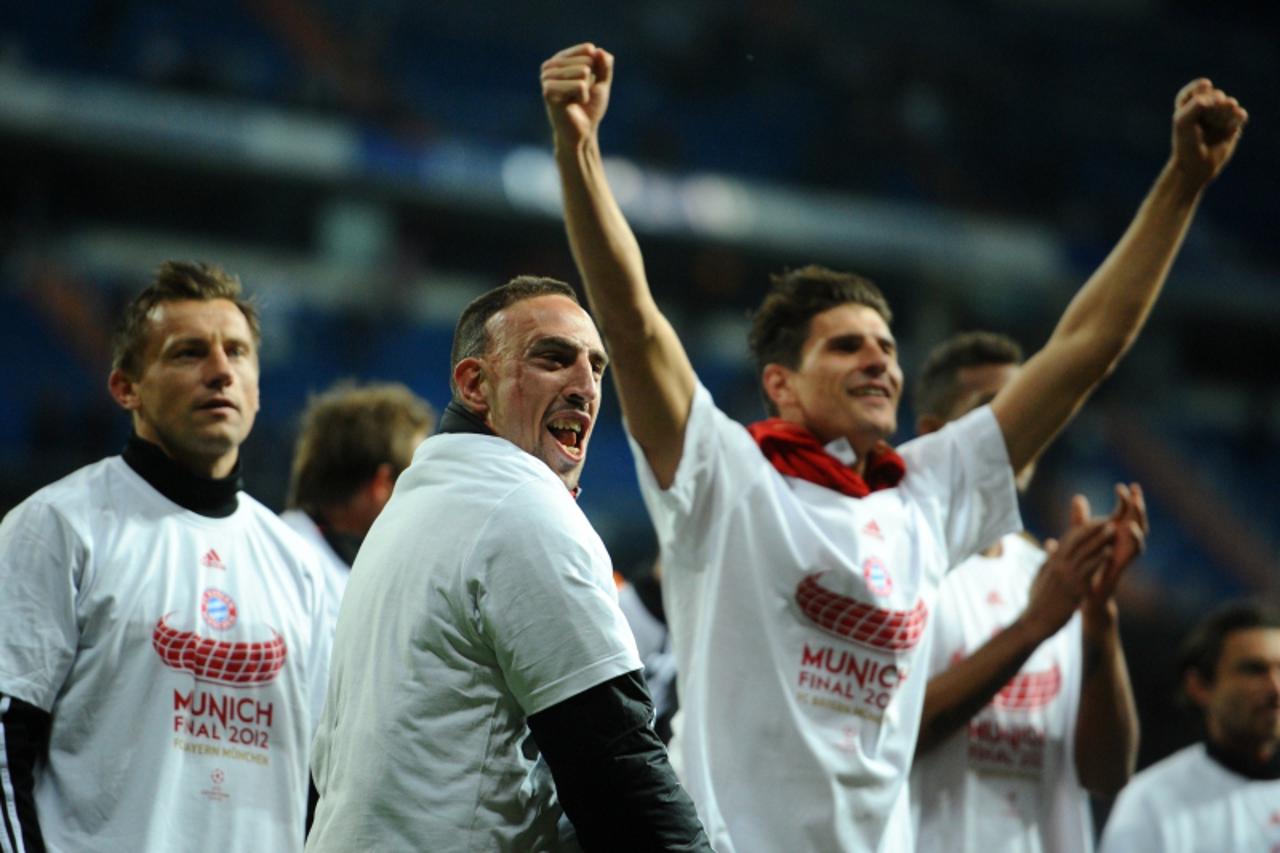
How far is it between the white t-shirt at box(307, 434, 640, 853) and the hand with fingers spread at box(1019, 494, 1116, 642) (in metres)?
1.78

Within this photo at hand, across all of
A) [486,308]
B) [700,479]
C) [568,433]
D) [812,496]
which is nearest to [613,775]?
[568,433]

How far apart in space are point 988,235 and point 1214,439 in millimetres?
4208

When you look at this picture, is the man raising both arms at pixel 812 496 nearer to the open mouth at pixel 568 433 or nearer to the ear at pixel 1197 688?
the open mouth at pixel 568 433

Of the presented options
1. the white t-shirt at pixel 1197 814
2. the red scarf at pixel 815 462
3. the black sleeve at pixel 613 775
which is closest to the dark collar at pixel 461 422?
the black sleeve at pixel 613 775

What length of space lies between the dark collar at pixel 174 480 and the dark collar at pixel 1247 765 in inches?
142

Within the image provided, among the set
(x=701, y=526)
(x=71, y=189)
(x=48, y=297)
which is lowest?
(x=701, y=526)

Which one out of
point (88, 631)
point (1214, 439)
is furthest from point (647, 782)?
point (1214, 439)

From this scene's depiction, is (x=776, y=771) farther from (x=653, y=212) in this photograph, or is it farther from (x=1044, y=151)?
(x=1044, y=151)

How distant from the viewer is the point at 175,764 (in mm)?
3037

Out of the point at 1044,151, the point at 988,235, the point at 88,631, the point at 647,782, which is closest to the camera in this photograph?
the point at 647,782

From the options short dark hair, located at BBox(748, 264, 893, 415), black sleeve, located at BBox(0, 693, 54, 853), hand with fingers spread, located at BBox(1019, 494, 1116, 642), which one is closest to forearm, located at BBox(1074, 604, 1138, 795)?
hand with fingers spread, located at BBox(1019, 494, 1116, 642)

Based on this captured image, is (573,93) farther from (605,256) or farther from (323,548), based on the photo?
(323,548)

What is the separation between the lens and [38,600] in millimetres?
2957

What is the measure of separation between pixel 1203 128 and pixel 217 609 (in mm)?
2759
